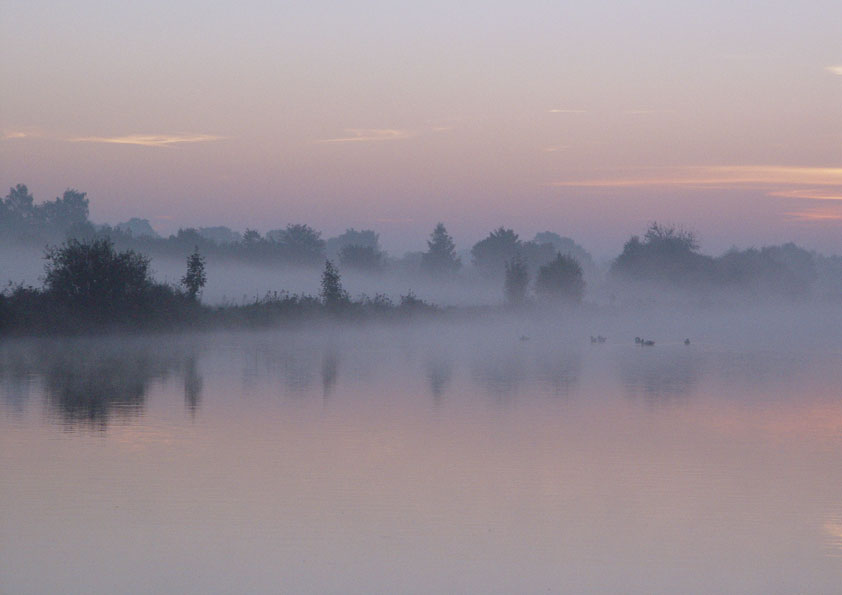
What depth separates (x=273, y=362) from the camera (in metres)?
26.1

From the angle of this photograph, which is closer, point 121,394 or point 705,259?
point 121,394

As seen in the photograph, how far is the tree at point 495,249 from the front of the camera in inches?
4338

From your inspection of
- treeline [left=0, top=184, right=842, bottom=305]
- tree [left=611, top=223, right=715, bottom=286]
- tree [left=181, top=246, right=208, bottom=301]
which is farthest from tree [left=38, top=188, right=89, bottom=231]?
tree [left=181, top=246, right=208, bottom=301]

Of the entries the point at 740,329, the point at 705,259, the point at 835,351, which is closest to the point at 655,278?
the point at 705,259

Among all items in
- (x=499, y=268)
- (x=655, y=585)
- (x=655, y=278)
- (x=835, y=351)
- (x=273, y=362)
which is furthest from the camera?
(x=499, y=268)

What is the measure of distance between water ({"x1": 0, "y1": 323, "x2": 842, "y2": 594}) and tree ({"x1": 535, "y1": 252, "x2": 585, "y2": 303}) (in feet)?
127

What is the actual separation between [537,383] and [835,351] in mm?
17630

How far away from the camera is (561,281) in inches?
2387

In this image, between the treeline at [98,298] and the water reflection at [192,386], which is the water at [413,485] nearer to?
the water reflection at [192,386]

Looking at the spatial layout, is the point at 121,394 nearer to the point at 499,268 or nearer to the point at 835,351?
the point at 835,351

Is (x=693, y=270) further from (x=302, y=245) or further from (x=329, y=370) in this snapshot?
(x=329, y=370)

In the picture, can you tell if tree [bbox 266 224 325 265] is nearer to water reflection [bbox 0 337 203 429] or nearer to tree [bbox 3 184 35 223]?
tree [bbox 3 184 35 223]

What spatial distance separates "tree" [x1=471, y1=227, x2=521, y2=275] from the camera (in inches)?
4338

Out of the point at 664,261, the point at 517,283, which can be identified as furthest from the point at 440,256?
the point at 517,283
